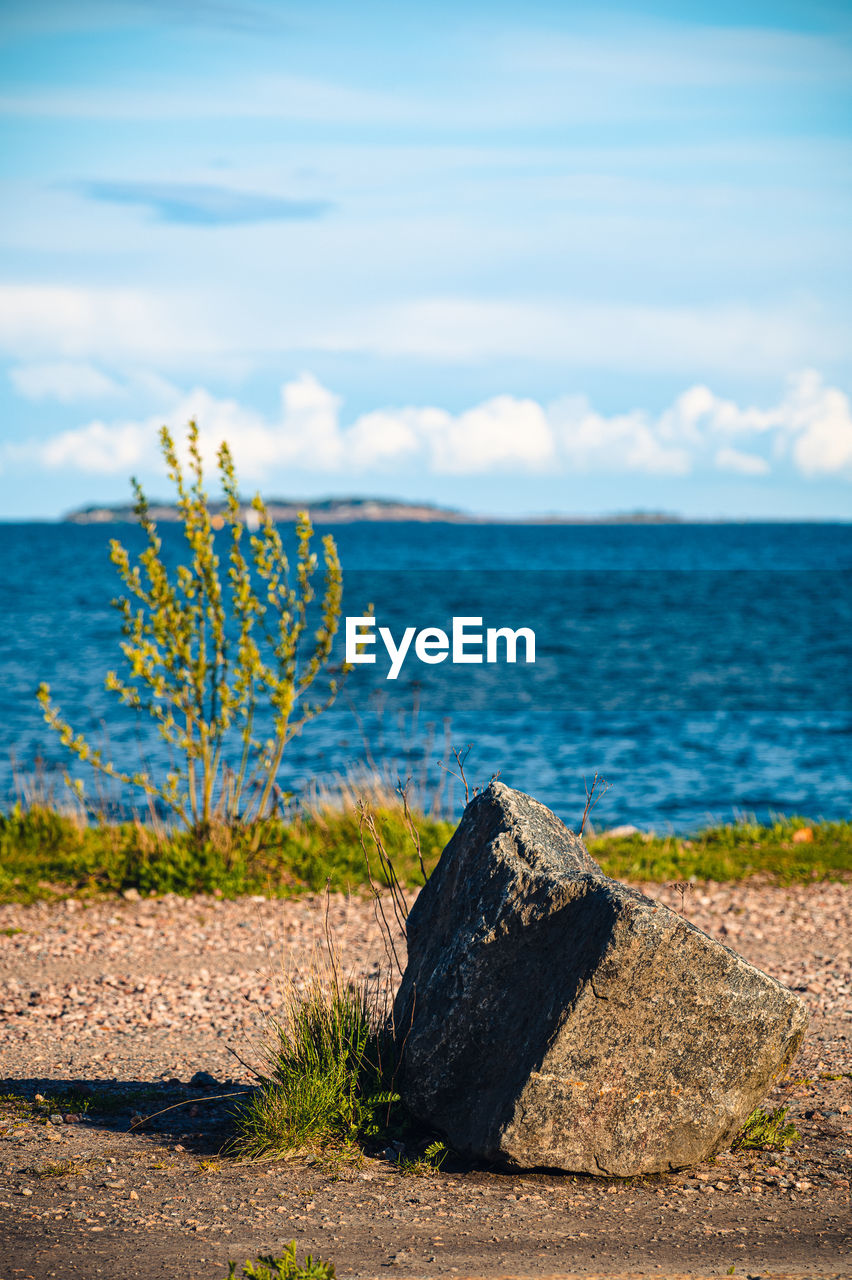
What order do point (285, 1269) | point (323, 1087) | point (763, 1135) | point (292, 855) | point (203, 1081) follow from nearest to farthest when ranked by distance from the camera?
point (285, 1269) < point (323, 1087) < point (763, 1135) < point (203, 1081) < point (292, 855)

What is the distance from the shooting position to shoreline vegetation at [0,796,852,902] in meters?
10.1

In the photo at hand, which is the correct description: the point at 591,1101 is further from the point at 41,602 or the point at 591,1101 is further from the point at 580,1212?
the point at 41,602

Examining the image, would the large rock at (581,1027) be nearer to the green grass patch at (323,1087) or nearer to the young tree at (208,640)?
the green grass patch at (323,1087)

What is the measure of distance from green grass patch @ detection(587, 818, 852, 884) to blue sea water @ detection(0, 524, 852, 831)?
241 centimetres

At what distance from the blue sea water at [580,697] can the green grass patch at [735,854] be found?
241 cm

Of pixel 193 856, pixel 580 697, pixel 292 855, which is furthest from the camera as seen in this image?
pixel 580 697

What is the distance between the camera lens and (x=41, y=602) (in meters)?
60.8

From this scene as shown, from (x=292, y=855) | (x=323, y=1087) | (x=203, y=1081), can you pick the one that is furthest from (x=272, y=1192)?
(x=292, y=855)

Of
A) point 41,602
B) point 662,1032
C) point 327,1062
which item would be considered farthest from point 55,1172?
point 41,602

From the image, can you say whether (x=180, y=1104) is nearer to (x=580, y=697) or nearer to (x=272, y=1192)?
(x=272, y=1192)

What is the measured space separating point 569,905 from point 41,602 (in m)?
59.7

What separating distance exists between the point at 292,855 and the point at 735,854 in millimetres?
4529

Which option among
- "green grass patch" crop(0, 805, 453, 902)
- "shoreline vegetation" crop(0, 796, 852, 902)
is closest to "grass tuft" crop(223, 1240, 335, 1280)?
"shoreline vegetation" crop(0, 796, 852, 902)

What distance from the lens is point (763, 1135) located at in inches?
203
